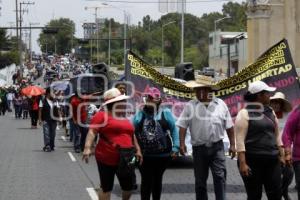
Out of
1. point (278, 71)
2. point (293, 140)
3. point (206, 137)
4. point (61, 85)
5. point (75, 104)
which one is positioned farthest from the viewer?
point (61, 85)

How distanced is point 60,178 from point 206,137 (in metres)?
5.47

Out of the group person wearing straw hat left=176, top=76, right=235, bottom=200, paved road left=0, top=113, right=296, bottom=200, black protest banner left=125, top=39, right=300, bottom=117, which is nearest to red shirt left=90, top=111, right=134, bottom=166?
person wearing straw hat left=176, top=76, right=235, bottom=200

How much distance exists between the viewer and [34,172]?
15969 mm

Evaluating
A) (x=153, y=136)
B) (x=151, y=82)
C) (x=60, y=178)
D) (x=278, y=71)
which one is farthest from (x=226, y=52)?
(x=153, y=136)

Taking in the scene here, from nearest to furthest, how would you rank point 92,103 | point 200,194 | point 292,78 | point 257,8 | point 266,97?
point 266,97 < point 200,194 < point 292,78 < point 92,103 < point 257,8

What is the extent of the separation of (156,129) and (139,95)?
11.4 ft

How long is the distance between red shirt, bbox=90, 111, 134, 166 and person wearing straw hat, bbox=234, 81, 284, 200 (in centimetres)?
145

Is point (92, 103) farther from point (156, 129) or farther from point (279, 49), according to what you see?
point (156, 129)

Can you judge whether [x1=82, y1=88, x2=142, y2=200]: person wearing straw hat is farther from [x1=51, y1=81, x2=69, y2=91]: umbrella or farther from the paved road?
[x1=51, y1=81, x2=69, y2=91]: umbrella

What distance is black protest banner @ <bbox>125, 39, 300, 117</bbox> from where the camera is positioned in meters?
13.2

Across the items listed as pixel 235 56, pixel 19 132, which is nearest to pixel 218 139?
pixel 19 132

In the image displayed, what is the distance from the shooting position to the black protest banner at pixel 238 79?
1316 cm

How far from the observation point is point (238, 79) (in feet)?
45.0

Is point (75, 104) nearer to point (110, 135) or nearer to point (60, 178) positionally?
point (60, 178)
